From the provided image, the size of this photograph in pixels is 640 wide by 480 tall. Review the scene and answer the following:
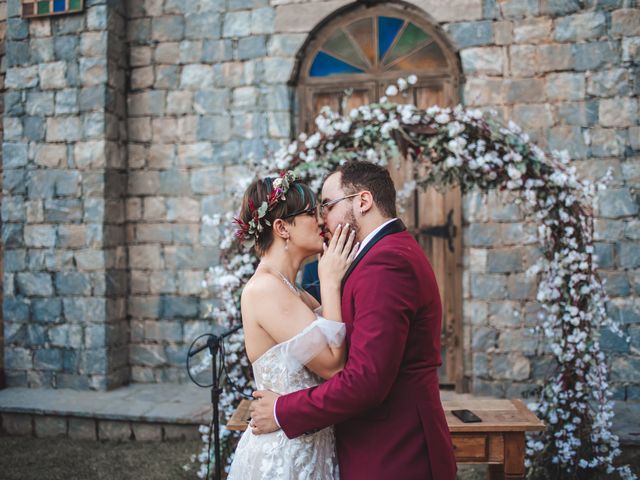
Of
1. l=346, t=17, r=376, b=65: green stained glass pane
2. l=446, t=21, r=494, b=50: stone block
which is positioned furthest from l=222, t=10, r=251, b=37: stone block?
l=446, t=21, r=494, b=50: stone block

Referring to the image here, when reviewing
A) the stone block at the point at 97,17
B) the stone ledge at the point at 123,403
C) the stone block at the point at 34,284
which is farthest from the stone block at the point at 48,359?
the stone block at the point at 97,17

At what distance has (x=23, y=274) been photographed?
5750mm

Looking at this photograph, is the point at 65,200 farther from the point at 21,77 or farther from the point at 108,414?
the point at 108,414

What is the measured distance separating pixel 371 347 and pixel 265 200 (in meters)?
0.80

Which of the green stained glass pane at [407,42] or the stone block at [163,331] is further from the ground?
the green stained glass pane at [407,42]

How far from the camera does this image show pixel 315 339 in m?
1.98

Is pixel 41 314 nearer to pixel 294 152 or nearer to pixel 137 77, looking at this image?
pixel 137 77

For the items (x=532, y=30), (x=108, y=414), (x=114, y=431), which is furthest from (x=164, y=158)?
(x=532, y=30)

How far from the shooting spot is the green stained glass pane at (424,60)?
5441 mm

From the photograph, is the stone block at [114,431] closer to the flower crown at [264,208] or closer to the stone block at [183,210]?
the stone block at [183,210]

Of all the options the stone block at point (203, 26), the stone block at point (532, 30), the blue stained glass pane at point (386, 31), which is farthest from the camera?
the stone block at point (203, 26)

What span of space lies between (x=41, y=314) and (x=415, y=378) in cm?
490

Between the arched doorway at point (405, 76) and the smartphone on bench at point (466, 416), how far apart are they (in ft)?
7.48

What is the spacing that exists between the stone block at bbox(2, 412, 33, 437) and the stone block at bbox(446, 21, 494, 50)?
5.30 meters
